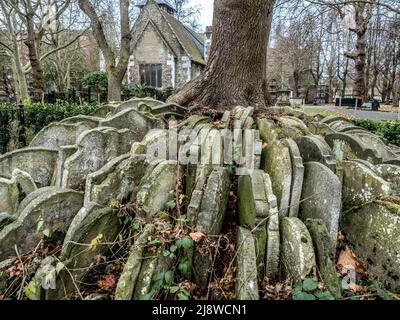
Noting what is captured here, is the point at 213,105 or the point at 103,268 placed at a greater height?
the point at 213,105

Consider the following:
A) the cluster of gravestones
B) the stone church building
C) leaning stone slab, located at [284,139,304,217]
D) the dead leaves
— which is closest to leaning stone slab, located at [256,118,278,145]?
the cluster of gravestones

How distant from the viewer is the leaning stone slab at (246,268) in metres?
1.90

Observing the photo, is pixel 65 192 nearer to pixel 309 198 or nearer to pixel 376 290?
pixel 309 198

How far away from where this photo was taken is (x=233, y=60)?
191 inches

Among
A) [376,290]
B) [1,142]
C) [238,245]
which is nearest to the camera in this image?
[376,290]

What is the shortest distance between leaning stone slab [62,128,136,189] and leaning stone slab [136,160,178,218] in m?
0.87

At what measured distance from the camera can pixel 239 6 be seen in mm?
4609

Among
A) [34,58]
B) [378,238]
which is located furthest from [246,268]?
[34,58]

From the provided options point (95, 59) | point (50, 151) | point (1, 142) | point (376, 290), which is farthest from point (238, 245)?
point (95, 59)

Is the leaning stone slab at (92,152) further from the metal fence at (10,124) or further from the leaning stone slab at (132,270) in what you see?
the metal fence at (10,124)

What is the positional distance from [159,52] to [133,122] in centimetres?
2588

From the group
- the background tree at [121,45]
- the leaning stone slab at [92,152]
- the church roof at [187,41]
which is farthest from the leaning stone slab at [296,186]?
the church roof at [187,41]

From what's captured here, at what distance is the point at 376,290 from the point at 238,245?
3.43 ft

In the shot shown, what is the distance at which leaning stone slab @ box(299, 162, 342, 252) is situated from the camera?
2.29m
